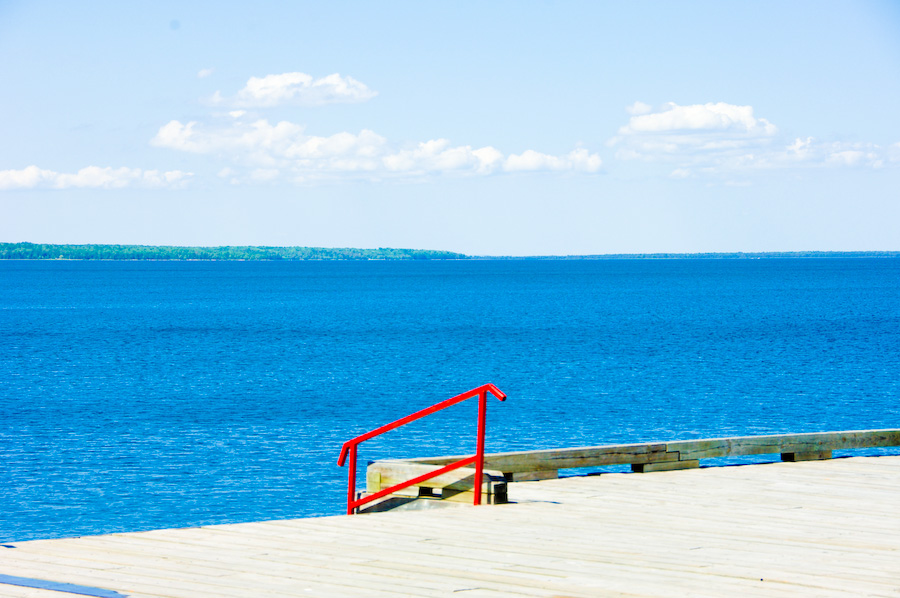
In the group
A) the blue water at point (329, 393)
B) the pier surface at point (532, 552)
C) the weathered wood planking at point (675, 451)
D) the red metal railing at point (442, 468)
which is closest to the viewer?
the pier surface at point (532, 552)

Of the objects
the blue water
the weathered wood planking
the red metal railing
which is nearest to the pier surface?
the red metal railing

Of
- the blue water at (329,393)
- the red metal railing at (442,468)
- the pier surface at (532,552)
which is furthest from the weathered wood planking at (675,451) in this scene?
the blue water at (329,393)

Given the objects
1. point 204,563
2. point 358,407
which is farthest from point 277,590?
point 358,407

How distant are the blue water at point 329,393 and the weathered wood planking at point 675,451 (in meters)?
10.8

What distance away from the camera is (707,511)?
9273mm

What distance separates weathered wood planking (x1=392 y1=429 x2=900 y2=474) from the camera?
35.3 ft

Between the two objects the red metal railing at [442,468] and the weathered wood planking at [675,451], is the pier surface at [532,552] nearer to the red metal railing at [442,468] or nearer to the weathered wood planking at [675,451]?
the red metal railing at [442,468]

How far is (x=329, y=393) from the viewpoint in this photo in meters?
41.7

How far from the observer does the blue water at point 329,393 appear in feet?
78.1

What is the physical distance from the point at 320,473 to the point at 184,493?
3.44 meters

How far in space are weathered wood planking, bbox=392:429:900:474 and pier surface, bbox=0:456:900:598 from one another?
612mm

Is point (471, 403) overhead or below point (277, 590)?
below

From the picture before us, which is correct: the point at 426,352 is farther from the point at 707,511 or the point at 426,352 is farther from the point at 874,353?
the point at 707,511

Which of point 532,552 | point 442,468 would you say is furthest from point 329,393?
point 532,552
